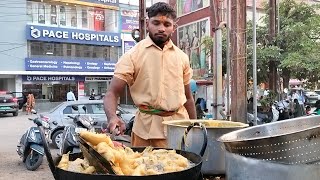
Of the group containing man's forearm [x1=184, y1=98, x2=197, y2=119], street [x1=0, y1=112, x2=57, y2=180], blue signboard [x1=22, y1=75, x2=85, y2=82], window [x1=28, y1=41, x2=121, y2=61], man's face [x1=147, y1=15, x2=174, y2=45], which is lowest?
street [x1=0, y1=112, x2=57, y2=180]

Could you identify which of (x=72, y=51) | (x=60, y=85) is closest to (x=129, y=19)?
(x=72, y=51)

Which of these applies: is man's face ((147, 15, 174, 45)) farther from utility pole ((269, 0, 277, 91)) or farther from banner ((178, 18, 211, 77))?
banner ((178, 18, 211, 77))

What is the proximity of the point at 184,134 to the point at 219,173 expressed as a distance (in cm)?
25

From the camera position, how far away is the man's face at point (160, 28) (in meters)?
2.13

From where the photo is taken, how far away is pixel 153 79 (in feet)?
7.35

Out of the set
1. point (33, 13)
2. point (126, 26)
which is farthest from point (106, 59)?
point (33, 13)

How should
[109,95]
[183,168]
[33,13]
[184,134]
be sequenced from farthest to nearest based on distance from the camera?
[33,13]
[109,95]
[184,134]
[183,168]

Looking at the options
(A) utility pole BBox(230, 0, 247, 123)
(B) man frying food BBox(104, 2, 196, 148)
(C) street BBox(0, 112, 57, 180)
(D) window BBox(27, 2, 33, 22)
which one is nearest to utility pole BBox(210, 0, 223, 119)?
(A) utility pole BBox(230, 0, 247, 123)

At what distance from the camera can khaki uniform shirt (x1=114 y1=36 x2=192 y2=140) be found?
223 cm

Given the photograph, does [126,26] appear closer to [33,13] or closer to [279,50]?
[33,13]

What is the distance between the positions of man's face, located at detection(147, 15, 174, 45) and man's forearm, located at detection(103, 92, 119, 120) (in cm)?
A: 41

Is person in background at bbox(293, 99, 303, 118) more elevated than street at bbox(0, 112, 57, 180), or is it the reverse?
person in background at bbox(293, 99, 303, 118)

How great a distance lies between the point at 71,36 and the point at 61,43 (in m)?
0.85

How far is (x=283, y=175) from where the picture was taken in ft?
3.98
